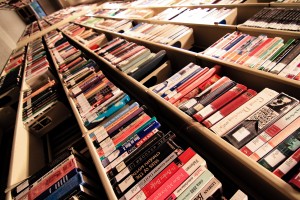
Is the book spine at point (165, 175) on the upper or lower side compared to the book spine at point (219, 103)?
lower

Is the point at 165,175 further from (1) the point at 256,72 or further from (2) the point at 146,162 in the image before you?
(1) the point at 256,72

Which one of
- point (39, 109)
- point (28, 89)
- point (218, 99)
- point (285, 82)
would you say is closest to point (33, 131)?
point (39, 109)

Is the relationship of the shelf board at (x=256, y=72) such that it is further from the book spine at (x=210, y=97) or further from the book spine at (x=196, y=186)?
the book spine at (x=196, y=186)

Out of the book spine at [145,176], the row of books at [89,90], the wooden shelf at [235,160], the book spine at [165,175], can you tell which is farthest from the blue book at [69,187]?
→ the row of books at [89,90]

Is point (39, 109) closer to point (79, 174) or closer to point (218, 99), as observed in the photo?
point (79, 174)

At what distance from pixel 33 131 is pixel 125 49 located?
131 centimetres

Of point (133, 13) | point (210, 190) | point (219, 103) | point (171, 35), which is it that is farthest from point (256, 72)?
point (133, 13)

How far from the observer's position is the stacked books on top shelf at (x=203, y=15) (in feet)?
7.26

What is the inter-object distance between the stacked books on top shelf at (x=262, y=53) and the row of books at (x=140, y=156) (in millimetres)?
751

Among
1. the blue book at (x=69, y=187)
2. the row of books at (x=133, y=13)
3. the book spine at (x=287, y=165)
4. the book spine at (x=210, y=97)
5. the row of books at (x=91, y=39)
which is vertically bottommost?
the row of books at (x=91, y=39)

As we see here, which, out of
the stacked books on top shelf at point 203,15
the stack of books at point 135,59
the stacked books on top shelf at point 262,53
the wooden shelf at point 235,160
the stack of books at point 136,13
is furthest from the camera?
the stack of books at point 136,13

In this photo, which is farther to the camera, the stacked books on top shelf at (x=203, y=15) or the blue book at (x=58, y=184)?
the stacked books on top shelf at (x=203, y=15)

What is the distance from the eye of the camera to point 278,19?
1.71m

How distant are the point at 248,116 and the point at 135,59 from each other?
1.35 metres
